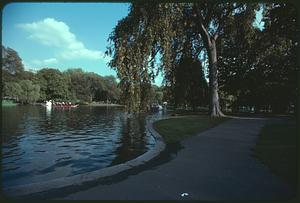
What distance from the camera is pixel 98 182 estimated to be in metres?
6.75

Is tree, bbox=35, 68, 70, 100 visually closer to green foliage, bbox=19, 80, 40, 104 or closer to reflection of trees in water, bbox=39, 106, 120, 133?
green foliage, bbox=19, 80, 40, 104

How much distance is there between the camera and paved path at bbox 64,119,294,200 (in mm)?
5879

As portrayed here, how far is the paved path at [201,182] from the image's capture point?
5.88 m

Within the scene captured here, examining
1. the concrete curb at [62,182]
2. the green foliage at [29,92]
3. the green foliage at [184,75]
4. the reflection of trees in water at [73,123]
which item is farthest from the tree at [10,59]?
the green foliage at [184,75]

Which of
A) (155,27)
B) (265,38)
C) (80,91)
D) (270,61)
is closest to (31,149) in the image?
(155,27)

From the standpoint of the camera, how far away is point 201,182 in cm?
679

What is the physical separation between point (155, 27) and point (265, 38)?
22378 mm

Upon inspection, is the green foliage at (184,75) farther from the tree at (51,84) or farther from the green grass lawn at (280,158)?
the tree at (51,84)

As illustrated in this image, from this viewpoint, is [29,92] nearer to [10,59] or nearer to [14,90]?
[14,90]

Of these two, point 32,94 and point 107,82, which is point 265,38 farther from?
point 107,82

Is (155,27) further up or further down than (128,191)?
further up

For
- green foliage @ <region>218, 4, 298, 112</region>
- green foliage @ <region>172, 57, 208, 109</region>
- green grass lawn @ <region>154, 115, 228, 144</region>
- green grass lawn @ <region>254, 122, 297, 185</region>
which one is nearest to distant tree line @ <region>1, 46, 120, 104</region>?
green foliage @ <region>218, 4, 298, 112</region>

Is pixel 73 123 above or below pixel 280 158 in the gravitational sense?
below

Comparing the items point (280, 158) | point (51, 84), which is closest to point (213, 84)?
point (280, 158)
